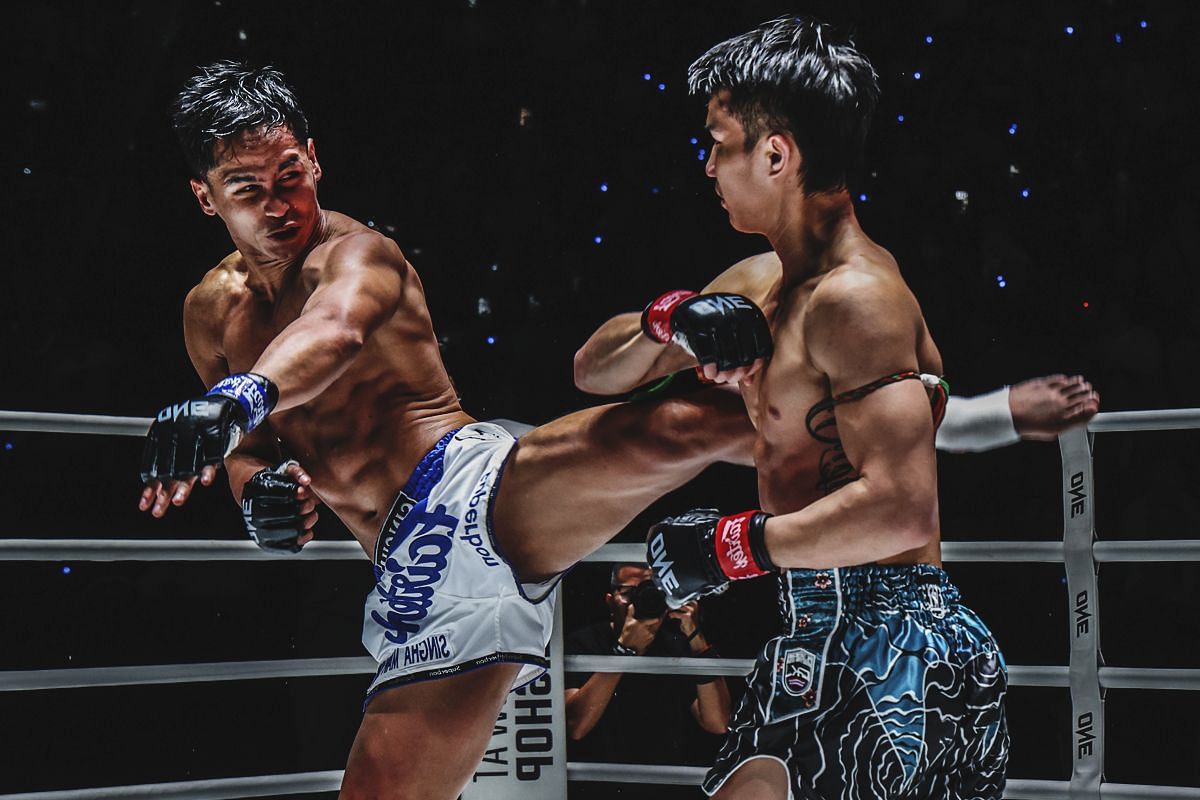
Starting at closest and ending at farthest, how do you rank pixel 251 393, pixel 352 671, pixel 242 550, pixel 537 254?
pixel 251 393
pixel 242 550
pixel 352 671
pixel 537 254

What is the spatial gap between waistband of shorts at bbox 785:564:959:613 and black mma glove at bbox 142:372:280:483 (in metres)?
0.75

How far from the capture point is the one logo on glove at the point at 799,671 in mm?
1407

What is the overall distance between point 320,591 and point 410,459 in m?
1.32

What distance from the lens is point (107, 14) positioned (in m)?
3.35

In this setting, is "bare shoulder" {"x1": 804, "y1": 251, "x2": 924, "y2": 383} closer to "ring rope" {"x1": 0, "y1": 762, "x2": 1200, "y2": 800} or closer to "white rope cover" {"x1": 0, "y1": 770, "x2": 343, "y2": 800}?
"ring rope" {"x1": 0, "y1": 762, "x2": 1200, "y2": 800}

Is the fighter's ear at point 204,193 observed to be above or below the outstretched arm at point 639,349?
above

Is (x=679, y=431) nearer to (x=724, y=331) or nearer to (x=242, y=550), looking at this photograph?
(x=724, y=331)

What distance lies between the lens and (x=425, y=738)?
191cm

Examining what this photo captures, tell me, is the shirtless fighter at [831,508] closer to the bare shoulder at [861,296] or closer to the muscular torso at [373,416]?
the bare shoulder at [861,296]

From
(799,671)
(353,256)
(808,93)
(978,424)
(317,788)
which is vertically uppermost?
(808,93)

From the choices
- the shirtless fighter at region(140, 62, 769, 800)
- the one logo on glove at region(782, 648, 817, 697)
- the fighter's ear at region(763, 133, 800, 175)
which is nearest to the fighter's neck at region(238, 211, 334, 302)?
the shirtless fighter at region(140, 62, 769, 800)

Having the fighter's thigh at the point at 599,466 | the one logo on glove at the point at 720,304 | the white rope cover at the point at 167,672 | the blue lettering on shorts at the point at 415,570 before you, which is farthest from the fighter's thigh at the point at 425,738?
the one logo on glove at the point at 720,304

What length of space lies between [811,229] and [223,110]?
1124 mm

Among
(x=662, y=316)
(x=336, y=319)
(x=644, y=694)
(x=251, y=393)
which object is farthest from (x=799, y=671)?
(x=644, y=694)
